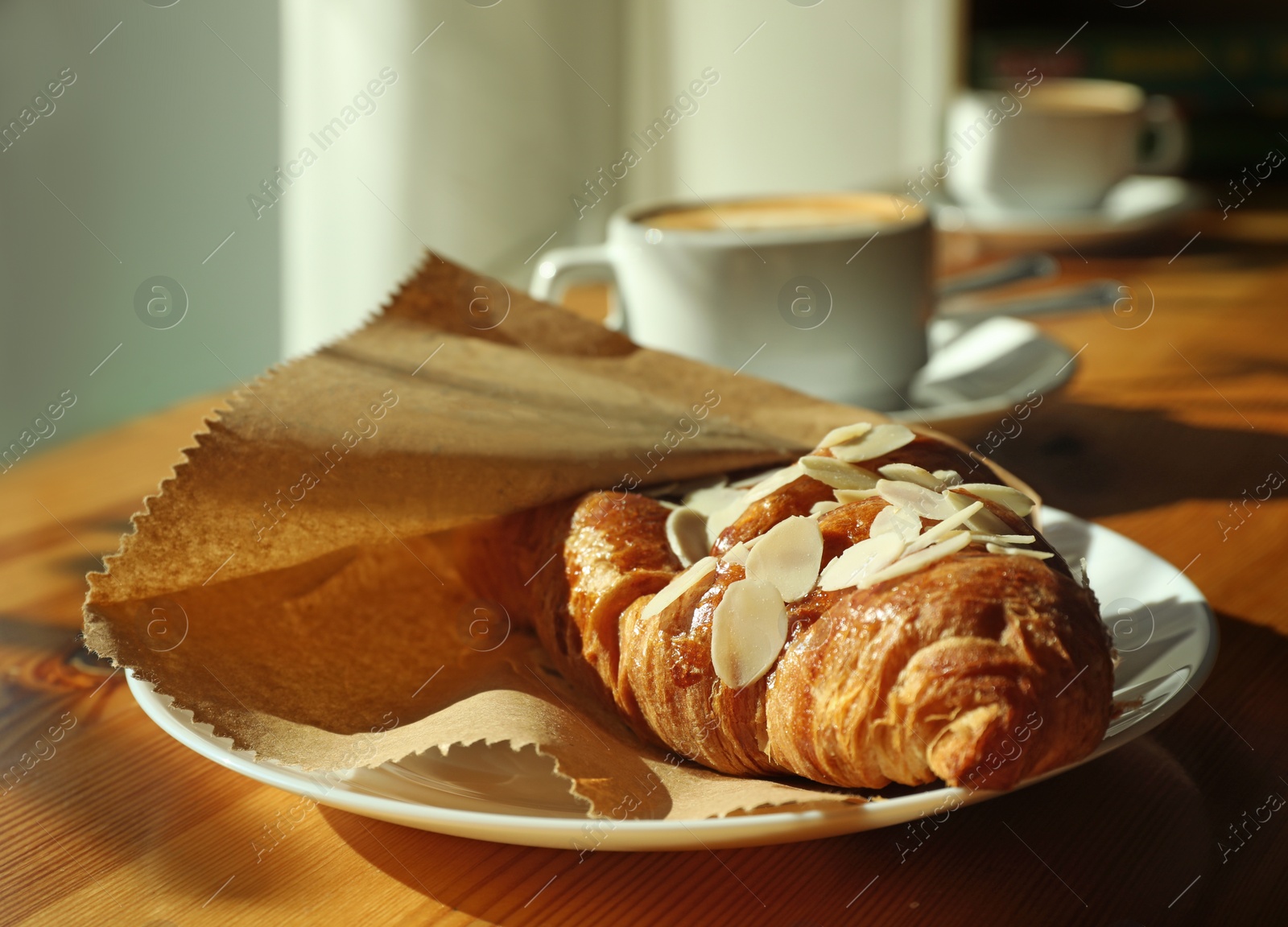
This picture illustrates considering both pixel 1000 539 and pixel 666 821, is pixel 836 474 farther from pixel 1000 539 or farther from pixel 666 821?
pixel 666 821

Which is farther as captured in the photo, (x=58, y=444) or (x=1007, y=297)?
(x=1007, y=297)

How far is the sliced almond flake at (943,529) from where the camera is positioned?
46cm

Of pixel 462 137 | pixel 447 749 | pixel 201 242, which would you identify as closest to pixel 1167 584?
pixel 447 749

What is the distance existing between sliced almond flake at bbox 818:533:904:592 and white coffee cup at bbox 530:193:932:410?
0.48m

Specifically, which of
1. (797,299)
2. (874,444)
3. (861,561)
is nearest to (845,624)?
(861,561)

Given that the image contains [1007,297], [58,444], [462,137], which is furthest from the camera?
[462,137]

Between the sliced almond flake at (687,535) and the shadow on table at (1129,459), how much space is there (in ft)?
A: 1.31

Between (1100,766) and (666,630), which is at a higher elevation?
(666,630)

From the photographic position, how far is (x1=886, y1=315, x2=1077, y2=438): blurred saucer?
0.85m

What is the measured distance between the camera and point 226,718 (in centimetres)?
51

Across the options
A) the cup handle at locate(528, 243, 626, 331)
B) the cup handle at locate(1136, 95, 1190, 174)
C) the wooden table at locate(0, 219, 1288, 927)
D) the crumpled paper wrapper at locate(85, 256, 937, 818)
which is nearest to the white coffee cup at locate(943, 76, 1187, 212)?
the cup handle at locate(1136, 95, 1190, 174)

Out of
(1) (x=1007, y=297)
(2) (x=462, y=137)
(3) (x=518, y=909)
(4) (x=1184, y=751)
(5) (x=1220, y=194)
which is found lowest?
(5) (x=1220, y=194)

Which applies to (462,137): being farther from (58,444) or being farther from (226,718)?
(226,718)

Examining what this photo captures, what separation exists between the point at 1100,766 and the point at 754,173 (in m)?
2.36
